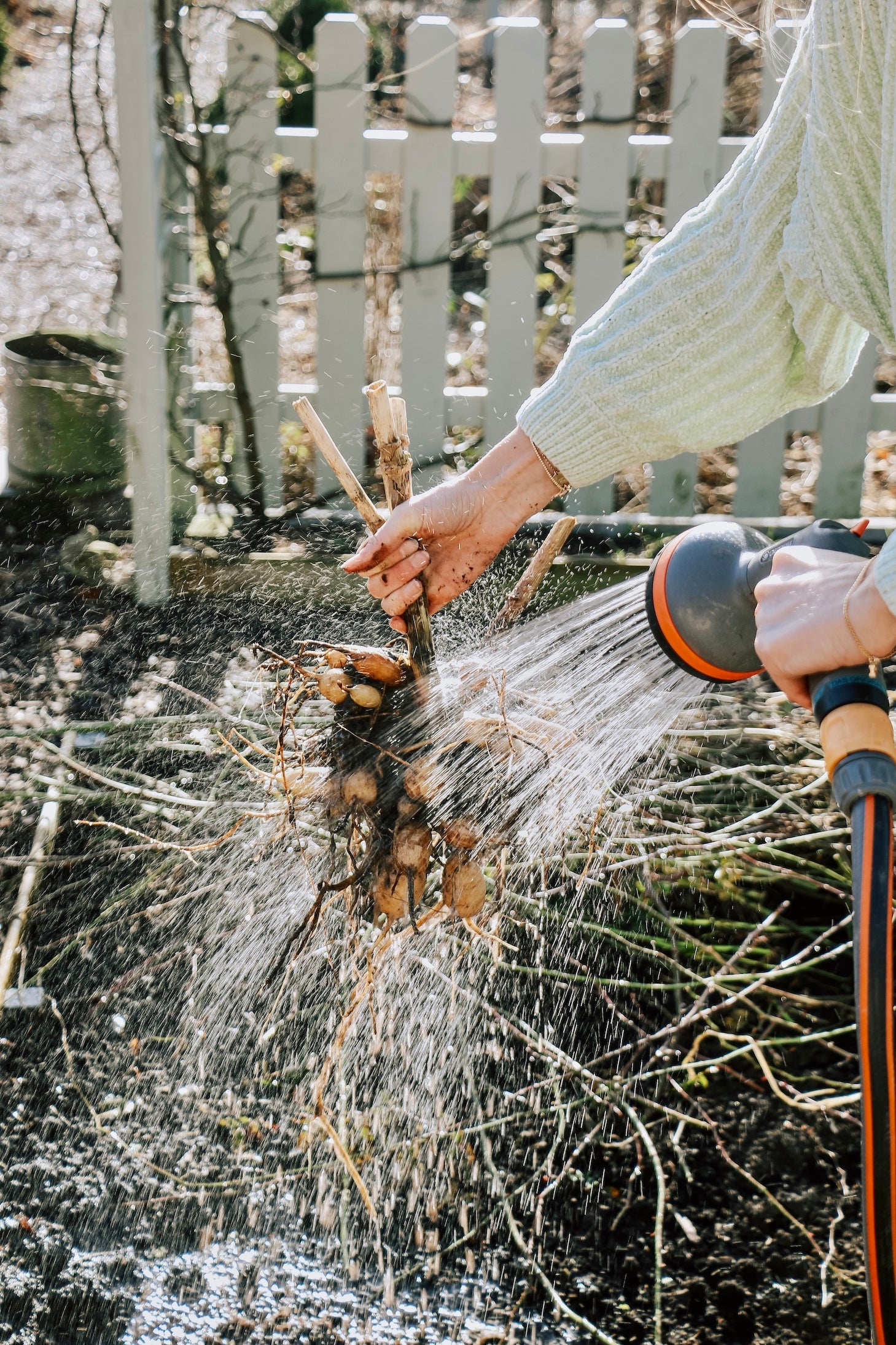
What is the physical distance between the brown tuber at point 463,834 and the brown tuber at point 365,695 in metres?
0.24

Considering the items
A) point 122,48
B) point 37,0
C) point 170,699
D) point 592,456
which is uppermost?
point 37,0

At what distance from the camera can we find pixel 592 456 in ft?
6.16

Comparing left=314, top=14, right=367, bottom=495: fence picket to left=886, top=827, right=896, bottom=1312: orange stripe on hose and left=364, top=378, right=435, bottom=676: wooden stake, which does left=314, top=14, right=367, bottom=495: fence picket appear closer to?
left=364, top=378, right=435, bottom=676: wooden stake

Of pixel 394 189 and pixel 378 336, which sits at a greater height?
pixel 394 189

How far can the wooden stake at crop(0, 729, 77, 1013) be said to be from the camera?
2.31 meters

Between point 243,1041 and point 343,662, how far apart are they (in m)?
0.86

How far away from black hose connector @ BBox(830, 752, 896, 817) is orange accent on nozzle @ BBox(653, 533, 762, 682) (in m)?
0.46

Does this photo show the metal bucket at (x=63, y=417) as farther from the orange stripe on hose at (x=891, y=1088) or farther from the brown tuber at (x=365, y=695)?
the orange stripe on hose at (x=891, y=1088)

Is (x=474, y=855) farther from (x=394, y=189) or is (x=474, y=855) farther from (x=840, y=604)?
(x=394, y=189)

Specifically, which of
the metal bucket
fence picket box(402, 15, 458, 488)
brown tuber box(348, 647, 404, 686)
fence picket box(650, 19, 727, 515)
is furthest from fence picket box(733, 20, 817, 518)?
brown tuber box(348, 647, 404, 686)

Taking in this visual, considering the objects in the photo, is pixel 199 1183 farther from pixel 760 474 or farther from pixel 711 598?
pixel 760 474

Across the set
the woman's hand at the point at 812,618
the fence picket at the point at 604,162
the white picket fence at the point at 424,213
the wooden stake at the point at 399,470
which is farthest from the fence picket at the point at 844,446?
the woman's hand at the point at 812,618

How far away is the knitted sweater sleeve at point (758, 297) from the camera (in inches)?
58.6

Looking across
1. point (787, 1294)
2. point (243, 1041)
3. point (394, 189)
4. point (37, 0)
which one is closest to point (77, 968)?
point (243, 1041)
